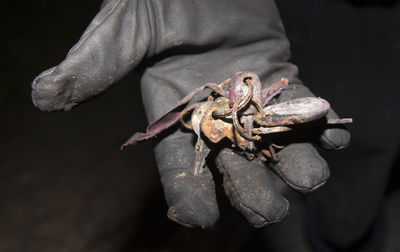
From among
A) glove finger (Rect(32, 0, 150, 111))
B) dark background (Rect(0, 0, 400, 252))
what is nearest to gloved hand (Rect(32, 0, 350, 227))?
glove finger (Rect(32, 0, 150, 111))

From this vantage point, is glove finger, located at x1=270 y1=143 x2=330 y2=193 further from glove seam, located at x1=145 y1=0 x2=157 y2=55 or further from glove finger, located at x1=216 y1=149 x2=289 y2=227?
glove seam, located at x1=145 y1=0 x2=157 y2=55

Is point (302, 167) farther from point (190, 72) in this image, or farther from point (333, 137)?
point (190, 72)

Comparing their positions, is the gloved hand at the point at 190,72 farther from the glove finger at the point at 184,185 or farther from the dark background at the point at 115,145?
the dark background at the point at 115,145

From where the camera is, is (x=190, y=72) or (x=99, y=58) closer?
(x=99, y=58)

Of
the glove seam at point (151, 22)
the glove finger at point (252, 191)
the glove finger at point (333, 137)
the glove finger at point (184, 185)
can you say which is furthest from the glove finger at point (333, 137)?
the glove seam at point (151, 22)

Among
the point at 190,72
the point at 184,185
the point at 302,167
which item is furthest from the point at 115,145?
the point at 302,167

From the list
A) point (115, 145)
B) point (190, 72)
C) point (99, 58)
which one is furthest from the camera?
point (115, 145)
